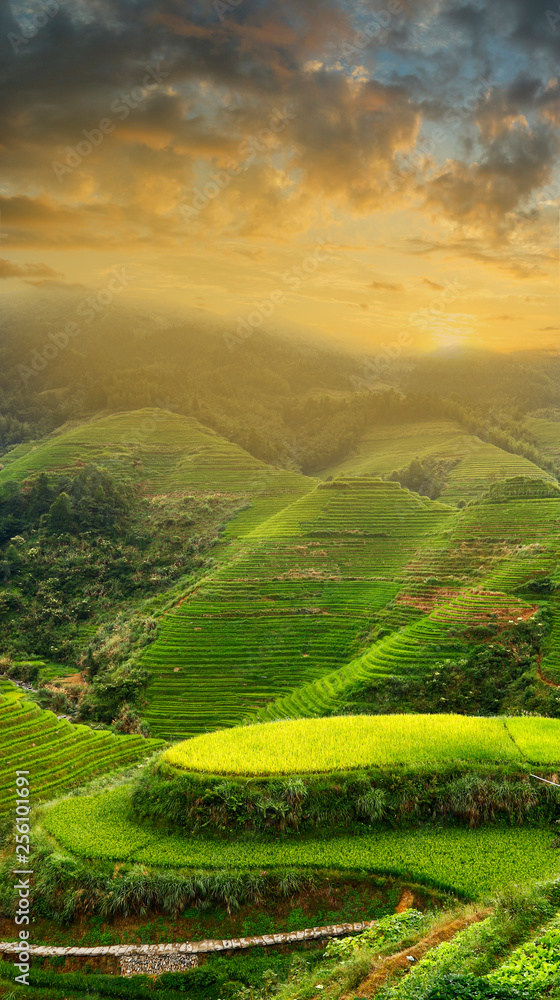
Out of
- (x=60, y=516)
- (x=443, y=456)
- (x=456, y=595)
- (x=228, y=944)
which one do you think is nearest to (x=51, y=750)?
(x=228, y=944)

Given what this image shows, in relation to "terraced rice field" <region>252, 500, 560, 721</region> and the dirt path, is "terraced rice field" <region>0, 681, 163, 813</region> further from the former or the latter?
the dirt path

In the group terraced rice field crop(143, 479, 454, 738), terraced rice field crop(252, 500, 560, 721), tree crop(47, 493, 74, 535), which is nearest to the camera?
terraced rice field crop(252, 500, 560, 721)

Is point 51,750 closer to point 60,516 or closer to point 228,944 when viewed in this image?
point 228,944

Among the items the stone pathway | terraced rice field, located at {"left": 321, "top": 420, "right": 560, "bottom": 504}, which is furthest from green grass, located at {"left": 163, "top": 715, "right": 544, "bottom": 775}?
terraced rice field, located at {"left": 321, "top": 420, "right": 560, "bottom": 504}

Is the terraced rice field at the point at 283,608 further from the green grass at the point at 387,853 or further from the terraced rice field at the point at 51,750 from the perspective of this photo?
the green grass at the point at 387,853

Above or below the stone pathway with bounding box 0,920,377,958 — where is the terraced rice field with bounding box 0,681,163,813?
below

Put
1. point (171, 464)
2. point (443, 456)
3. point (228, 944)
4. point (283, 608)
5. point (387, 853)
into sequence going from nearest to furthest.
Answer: point (228, 944)
point (387, 853)
point (283, 608)
point (171, 464)
point (443, 456)
